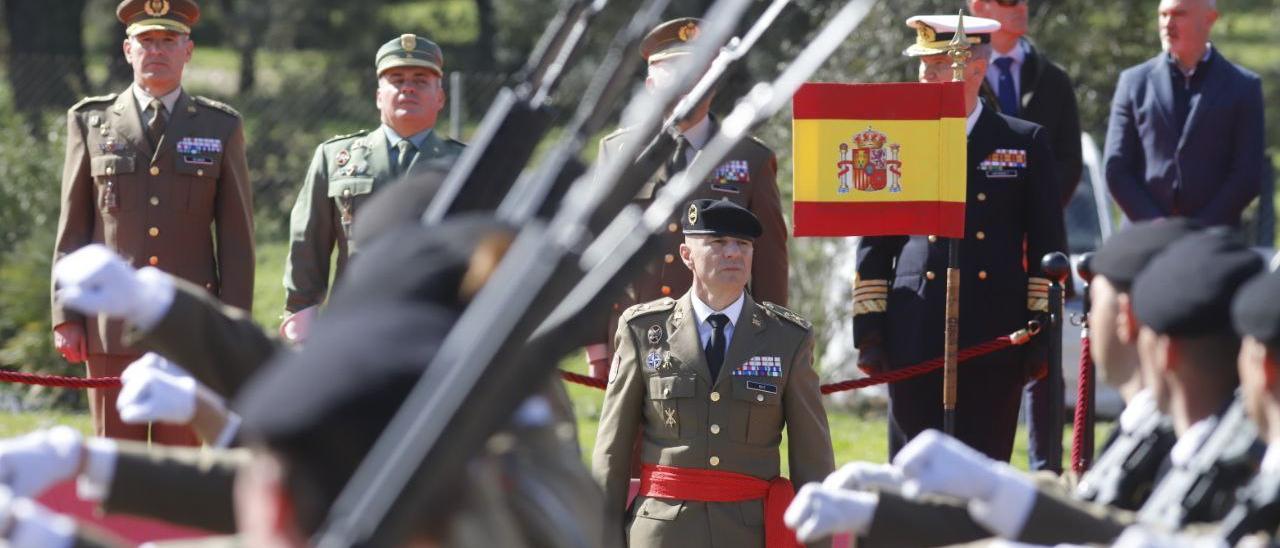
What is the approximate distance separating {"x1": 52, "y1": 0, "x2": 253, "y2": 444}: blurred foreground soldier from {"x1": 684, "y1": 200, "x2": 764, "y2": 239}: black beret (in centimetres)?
211

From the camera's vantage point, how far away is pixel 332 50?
79.0 feet

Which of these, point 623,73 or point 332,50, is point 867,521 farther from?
point 332,50

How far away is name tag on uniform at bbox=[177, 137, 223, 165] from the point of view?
7.26m

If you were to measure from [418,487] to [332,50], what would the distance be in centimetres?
2200

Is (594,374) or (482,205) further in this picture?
(594,374)

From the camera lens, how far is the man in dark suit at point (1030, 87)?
771 cm

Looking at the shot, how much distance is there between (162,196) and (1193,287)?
15.6ft

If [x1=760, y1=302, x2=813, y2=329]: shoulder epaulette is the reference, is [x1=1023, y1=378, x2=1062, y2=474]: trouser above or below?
below

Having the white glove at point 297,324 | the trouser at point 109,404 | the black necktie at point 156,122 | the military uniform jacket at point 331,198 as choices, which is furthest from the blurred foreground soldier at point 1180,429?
the black necktie at point 156,122

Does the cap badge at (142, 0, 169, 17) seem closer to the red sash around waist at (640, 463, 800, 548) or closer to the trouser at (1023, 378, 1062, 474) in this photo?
the red sash around waist at (640, 463, 800, 548)

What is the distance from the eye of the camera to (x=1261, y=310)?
3.28 meters

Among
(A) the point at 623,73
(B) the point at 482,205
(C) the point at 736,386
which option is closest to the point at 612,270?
(A) the point at 623,73

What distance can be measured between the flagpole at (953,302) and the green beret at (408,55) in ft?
6.24

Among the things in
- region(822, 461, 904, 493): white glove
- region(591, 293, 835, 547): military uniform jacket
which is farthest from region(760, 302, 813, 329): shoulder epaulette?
region(822, 461, 904, 493): white glove
